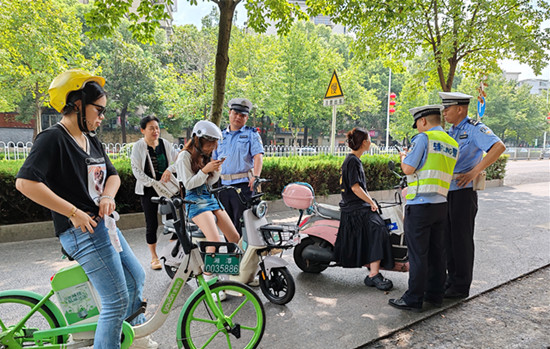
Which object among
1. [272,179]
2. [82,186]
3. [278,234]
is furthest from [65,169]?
[272,179]

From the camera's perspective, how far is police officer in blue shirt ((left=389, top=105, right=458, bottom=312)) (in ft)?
10.5

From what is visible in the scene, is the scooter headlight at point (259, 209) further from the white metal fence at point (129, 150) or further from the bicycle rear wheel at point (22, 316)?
the bicycle rear wheel at point (22, 316)

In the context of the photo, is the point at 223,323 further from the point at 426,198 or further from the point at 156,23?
the point at 156,23

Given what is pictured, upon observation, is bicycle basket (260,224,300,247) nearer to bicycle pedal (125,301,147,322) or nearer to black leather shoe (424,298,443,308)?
bicycle pedal (125,301,147,322)

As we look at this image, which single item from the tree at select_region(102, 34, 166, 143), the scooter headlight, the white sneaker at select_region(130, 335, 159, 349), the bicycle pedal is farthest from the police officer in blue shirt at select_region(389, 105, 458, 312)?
the tree at select_region(102, 34, 166, 143)

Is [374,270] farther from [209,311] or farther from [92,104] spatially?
[92,104]

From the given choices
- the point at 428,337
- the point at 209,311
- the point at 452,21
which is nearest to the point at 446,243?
the point at 428,337

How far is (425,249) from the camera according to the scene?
3256 mm

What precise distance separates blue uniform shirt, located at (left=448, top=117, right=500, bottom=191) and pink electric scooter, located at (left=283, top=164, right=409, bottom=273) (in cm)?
79

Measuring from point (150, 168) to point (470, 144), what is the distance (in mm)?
3645

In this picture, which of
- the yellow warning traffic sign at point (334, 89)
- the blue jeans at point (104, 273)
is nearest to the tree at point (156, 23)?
the yellow warning traffic sign at point (334, 89)

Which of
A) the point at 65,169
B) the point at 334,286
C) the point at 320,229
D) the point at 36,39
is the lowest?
the point at 334,286

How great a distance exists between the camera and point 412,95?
38.5 feet

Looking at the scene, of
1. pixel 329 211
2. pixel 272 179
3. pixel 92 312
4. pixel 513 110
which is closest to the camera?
pixel 92 312
